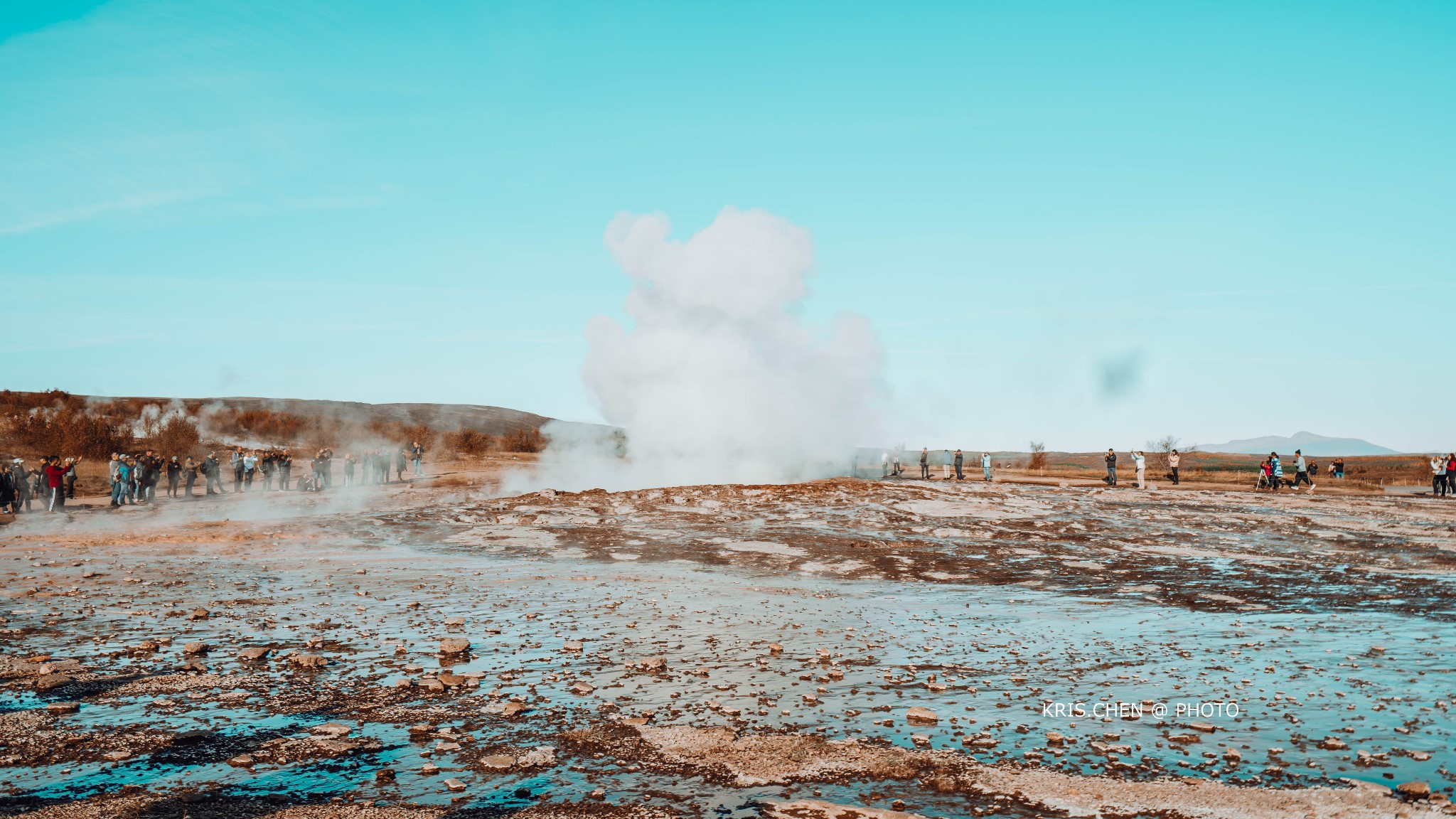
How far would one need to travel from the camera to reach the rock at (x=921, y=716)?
20.9 ft

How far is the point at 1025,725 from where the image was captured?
628 cm

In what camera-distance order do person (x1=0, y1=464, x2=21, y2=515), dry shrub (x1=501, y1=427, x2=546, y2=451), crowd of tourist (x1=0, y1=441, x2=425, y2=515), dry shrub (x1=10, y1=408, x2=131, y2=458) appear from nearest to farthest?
person (x1=0, y1=464, x2=21, y2=515), crowd of tourist (x1=0, y1=441, x2=425, y2=515), dry shrub (x1=10, y1=408, x2=131, y2=458), dry shrub (x1=501, y1=427, x2=546, y2=451)

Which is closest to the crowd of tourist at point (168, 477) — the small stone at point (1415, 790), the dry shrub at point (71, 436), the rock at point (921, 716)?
the dry shrub at point (71, 436)

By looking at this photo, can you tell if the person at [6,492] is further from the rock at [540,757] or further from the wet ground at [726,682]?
the rock at [540,757]

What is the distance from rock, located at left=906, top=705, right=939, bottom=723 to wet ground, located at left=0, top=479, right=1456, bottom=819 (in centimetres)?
2

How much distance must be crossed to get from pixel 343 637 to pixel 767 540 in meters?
10.2

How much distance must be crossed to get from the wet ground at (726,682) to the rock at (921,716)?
0.9 inches

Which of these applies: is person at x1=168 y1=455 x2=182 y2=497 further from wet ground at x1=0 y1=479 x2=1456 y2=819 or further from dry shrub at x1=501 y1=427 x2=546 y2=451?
dry shrub at x1=501 y1=427 x2=546 y2=451

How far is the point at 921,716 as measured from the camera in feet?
21.0

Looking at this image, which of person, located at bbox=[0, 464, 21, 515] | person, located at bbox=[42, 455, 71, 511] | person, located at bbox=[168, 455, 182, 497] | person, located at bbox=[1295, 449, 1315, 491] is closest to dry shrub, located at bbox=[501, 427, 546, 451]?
person, located at bbox=[168, 455, 182, 497]

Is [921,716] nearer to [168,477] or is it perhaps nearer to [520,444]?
[168,477]

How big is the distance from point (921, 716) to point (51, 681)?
21.3 ft

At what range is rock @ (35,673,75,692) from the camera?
23.0ft

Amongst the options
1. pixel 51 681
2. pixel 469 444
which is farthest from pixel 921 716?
pixel 469 444
